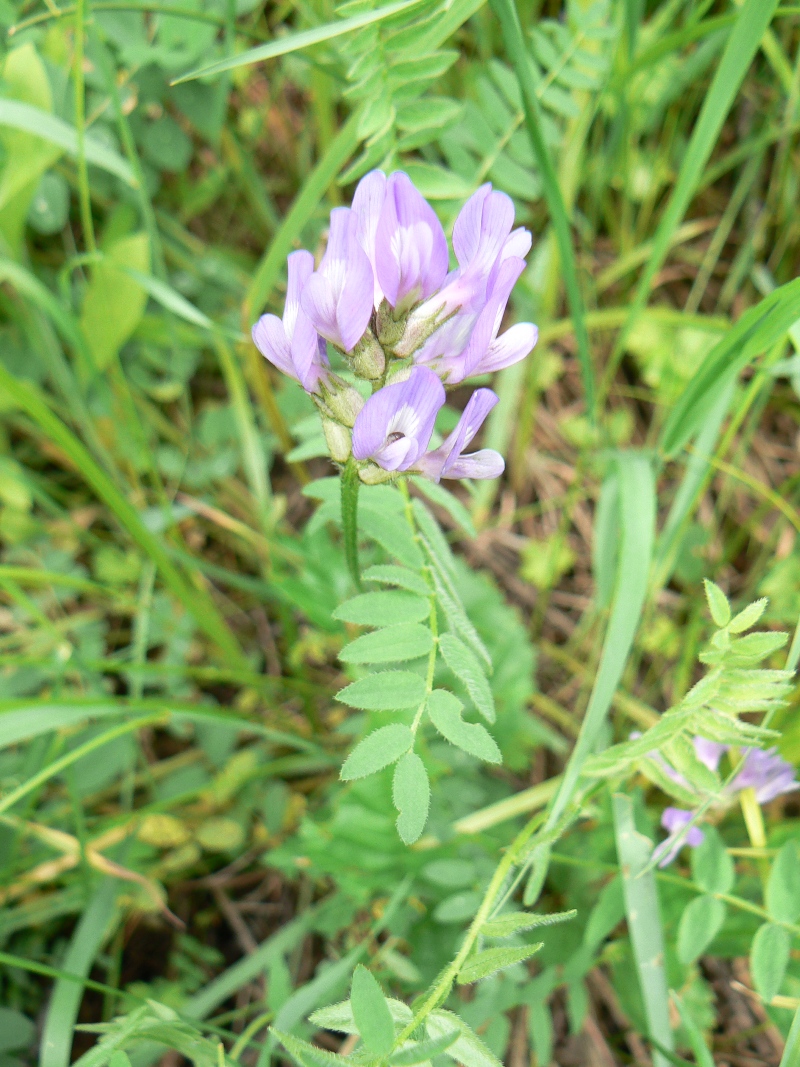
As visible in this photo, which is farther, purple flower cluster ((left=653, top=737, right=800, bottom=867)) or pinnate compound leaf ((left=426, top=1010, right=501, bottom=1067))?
purple flower cluster ((left=653, top=737, right=800, bottom=867))

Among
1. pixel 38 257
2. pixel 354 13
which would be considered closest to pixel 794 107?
pixel 354 13

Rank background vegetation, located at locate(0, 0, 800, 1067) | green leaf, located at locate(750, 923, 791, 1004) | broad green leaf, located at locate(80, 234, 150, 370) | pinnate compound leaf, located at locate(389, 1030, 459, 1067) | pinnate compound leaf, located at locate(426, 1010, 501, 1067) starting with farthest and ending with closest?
broad green leaf, located at locate(80, 234, 150, 370)
background vegetation, located at locate(0, 0, 800, 1067)
green leaf, located at locate(750, 923, 791, 1004)
pinnate compound leaf, located at locate(426, 1010, 501, 1067)
pinnate compound leaf, located at locate(389, 1030, 459, 1067)

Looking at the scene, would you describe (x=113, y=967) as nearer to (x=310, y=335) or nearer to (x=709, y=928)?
(x=709, y=928)

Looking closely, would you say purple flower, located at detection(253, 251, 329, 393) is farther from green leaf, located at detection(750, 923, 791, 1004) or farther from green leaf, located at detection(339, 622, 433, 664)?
green leaf, located at detection(750, 923, 791, 1004)

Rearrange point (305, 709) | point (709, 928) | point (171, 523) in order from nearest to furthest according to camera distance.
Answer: point (709, 928), point (171, 523), point (305, 709)

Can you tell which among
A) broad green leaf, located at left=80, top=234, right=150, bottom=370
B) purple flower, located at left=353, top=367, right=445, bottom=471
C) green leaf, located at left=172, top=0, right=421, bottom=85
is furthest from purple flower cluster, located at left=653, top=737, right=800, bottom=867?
broad green leaf, located at left=80, top=234, right=150, bottom=370

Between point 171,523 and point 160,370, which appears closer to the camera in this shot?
point 171,523

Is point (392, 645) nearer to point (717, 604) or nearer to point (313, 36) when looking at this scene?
point (717, 604)
